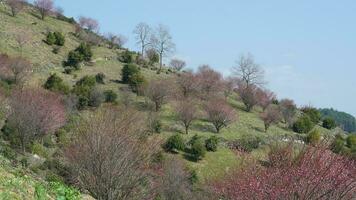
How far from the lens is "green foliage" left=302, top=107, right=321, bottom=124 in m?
81.4

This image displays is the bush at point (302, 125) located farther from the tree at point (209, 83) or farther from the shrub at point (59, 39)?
the shrub at point (59, 39)

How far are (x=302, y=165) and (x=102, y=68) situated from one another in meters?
57.0

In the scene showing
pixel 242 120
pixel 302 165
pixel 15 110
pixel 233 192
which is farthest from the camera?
pixel 242 120

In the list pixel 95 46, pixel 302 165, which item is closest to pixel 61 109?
pixel 302 165

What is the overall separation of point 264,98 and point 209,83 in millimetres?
8294

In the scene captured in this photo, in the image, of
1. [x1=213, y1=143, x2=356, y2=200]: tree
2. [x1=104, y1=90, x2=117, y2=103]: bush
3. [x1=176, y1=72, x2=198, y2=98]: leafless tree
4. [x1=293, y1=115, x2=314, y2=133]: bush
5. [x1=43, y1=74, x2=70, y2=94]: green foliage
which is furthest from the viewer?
[x1=176, y1=72, x2=198, y2=98]: leafless tree

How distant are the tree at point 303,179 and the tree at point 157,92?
→ 43.9 m

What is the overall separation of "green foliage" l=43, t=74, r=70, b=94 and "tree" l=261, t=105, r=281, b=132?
24118 mm

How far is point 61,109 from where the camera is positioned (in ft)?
161

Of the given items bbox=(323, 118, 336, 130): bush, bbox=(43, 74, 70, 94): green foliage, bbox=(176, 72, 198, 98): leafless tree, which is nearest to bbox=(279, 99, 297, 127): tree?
bbox=(323, 118, 336, 130): bush

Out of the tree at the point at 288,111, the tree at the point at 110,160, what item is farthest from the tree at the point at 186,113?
the tree at the point at 110,160

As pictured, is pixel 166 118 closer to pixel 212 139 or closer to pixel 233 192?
pixel 212 139

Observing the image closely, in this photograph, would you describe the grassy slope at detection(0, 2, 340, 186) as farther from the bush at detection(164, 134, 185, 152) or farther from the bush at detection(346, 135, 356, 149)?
the bush at detection(346, 135, 356, 149)

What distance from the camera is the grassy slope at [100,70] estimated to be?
56375 mm
